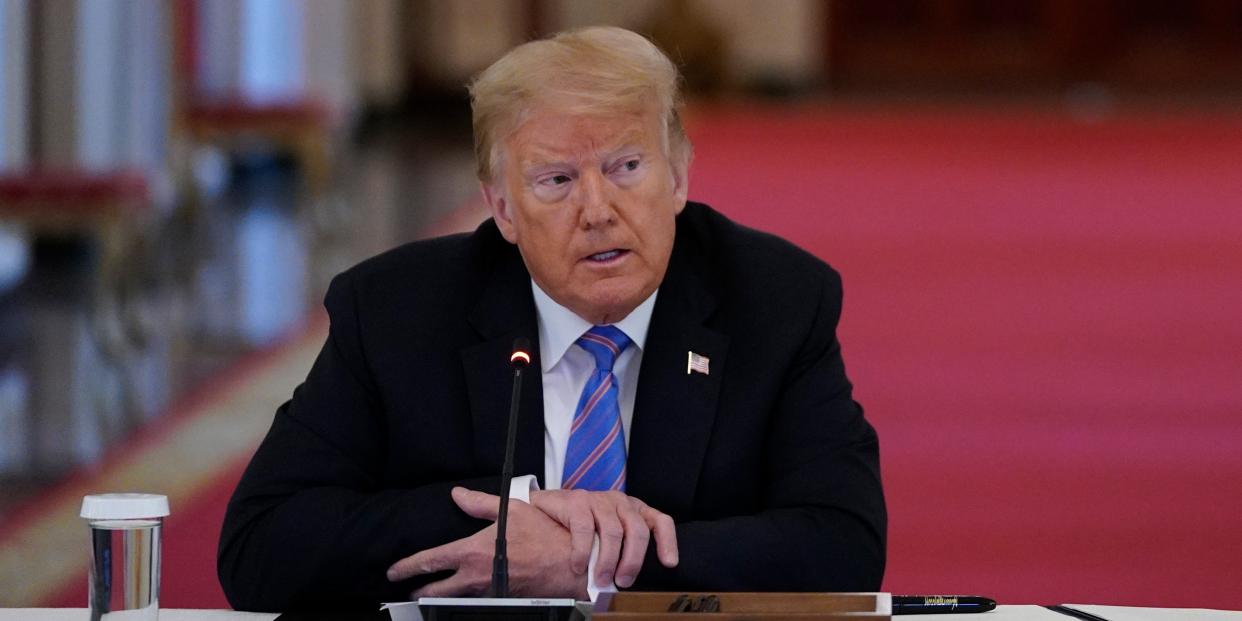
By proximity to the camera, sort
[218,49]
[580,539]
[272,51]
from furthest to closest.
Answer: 1. [272,51]
2. [218,49]
3. [580,539]

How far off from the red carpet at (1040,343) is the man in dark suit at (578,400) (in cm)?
158

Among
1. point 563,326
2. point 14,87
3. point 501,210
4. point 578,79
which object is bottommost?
point 563,326

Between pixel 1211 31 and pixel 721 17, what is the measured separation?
4.77m

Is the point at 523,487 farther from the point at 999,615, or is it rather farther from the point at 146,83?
the point at 146,83

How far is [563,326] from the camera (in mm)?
2562

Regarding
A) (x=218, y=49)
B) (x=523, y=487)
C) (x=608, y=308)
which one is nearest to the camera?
(x=523, y=487)

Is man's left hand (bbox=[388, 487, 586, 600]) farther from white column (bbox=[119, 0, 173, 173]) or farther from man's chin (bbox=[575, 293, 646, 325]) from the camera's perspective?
white column (bbox=[119, 0, 173, 173])

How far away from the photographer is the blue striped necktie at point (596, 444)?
2.51 meters

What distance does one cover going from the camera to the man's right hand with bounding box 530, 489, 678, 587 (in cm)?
227

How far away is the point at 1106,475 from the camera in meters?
5.00

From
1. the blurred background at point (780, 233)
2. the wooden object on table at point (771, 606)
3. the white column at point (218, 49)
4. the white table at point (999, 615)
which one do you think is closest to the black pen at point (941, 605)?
the white table at point (999, 615)

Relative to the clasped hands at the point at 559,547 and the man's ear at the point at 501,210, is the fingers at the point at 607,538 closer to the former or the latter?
the clasped hands at the point at 559,547

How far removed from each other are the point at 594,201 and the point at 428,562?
1.65ft

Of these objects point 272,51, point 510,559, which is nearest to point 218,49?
point 272,51
